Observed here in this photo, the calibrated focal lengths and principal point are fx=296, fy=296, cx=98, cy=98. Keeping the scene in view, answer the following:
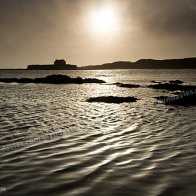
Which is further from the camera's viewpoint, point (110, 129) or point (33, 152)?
point (110, 129)

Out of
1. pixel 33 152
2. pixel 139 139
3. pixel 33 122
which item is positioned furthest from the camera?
pixel 33 122

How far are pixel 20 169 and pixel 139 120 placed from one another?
1328cm

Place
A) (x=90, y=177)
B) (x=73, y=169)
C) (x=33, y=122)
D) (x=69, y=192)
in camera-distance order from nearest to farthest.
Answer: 1. (x=69, y=192)
2. (x=90, y=177)
3. (x=73, y=169)
4. (x=33, y=122)

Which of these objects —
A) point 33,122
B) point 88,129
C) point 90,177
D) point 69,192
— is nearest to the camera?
point 69,192

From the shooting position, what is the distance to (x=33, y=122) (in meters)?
20.7

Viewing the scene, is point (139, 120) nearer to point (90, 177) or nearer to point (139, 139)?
point (139, 139)

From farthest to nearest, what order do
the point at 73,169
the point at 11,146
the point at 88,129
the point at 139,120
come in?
the point at 139,120, the point at 88,129, the point at 11,146, the point at 73,169

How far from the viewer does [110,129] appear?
18.3m

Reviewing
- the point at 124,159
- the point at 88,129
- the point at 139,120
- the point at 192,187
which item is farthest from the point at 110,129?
the point at 192,187

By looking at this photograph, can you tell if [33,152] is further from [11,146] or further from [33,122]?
[33,122]

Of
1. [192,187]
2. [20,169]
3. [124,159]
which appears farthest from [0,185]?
[192,187]

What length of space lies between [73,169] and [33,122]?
10857 millimetres

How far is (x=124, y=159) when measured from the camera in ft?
38.5

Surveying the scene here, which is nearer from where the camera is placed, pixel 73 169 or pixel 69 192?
pixel 69 192
